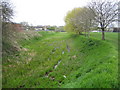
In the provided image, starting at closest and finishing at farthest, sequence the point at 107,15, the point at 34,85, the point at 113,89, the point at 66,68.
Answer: the point at 113,89, the point at 34,85, the point at 66,68, the point at 107,15

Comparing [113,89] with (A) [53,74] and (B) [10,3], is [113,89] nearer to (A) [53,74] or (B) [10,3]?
(A) [53,74]

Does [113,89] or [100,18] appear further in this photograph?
[100,18]

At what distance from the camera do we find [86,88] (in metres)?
3.60

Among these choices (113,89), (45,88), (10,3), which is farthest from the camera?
(10,3)

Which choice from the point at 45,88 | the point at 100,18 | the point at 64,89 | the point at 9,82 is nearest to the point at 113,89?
the point at 64,89

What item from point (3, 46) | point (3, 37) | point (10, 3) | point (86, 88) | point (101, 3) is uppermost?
point (101, 3)

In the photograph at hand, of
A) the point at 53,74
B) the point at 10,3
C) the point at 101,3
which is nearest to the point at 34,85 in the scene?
the point at 53,74

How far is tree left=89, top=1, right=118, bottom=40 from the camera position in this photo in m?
12.8

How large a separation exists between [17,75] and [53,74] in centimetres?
243

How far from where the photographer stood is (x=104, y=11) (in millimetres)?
13250

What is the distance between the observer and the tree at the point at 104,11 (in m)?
12.8

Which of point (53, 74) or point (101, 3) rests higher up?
point (101, 3)

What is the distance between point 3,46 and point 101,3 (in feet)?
46.3

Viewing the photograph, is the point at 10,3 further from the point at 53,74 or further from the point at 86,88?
the point at 86,88
